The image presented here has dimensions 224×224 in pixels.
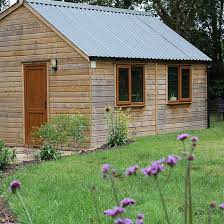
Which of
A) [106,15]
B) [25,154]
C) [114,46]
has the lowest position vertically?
[25,154]

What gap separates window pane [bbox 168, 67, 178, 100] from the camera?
17281 millimetres

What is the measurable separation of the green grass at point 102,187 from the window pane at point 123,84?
10.5 ft

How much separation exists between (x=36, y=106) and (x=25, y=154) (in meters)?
2.20

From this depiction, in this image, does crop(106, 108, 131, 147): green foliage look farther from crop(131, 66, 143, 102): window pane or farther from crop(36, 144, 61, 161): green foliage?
crop(36, 144, 61, 161): green foliage

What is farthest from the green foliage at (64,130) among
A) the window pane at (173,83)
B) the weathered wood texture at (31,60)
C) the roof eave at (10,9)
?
the window pane at (173,83)

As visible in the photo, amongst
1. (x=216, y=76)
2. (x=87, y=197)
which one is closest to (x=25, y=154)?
(x=87, y=197)

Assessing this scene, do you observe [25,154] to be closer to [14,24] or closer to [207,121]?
[14,24]

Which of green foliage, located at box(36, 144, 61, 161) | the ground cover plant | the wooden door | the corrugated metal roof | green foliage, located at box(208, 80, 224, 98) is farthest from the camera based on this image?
green foliage, located at box(208, 80, 224, 98)

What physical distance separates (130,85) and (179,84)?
242cm

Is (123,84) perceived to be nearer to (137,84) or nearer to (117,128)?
(137,84)

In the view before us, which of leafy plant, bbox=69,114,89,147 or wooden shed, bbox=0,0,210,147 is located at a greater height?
wooden shed, bbox=0,0,210,147

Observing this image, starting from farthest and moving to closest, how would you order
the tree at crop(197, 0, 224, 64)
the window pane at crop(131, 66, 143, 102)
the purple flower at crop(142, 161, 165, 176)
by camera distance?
the tree at crop(197, 0, 224, 64) → the window pane at crop(131, 66, 143, 102) → the purple flower at crop(142, 161, 165, 176)

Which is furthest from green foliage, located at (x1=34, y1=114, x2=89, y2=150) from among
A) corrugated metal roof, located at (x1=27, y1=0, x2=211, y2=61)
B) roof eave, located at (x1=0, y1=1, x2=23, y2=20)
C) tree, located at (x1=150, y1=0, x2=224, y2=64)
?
tree, located at (x1=150, y1=0, x2=224, y2=64)

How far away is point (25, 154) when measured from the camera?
14.0m
